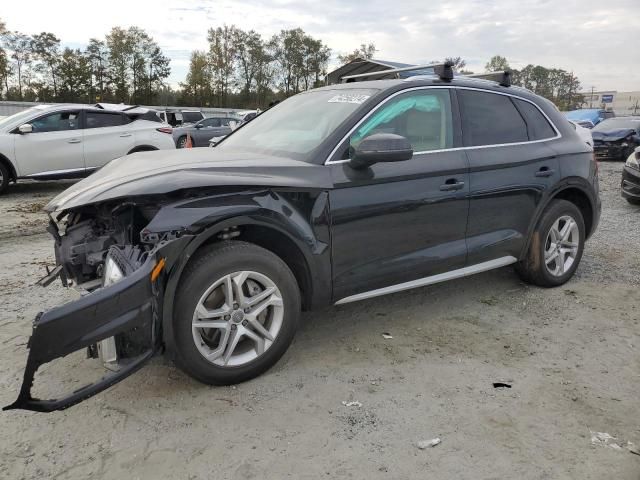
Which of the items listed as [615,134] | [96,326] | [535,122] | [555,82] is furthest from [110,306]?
[555,82]

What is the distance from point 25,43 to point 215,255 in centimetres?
6470

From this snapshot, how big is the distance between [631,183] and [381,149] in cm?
726

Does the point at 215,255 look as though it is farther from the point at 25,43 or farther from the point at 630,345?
the point at 25,43

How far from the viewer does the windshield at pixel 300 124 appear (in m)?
3.37

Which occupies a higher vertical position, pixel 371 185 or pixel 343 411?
pixel 371 185

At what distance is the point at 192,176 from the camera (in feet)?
9.06

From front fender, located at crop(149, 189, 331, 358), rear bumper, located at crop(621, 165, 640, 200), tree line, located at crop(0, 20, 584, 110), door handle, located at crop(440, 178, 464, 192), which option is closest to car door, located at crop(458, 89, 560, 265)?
door handle, located at crop(440, 178, 464, 192)

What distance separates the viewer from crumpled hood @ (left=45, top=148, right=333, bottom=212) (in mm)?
2701

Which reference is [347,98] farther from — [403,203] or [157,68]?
[157,68]

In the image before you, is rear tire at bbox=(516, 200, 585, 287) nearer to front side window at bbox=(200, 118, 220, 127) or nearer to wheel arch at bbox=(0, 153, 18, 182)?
wheel arch at bbox=(0, 153, 18, 182)

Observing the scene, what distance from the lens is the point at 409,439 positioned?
251cm

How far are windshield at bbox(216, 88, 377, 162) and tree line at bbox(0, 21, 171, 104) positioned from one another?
2265 inches

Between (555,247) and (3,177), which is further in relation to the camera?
(3,177)

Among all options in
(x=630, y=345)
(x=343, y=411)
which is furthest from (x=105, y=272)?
(x=630, y=345)
